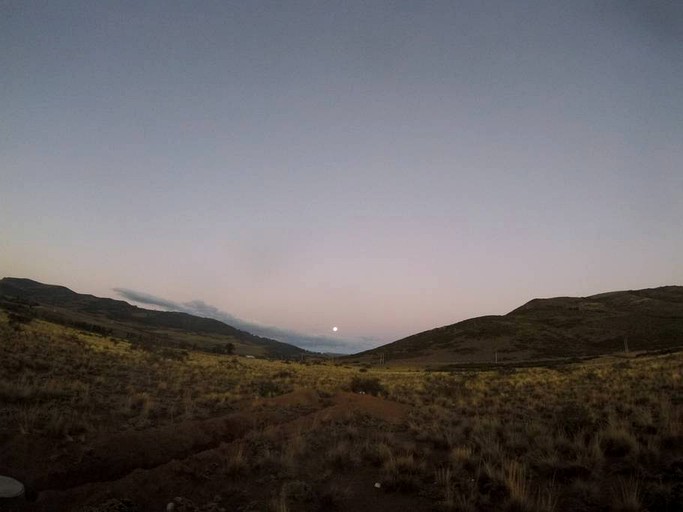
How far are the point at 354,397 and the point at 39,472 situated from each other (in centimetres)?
1469

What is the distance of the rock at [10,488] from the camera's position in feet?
23.3

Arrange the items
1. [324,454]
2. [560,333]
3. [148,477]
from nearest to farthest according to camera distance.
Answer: [148,477] < [324,454] < [560,333]

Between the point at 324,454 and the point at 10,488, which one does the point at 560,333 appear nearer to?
the point at 324,454

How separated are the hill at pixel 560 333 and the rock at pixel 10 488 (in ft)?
265

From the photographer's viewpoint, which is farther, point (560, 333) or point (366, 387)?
point (560, 333)

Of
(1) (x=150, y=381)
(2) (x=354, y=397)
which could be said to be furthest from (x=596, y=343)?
(1) (x=150, y=381)

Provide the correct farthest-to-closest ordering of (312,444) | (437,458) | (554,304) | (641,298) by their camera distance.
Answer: (554,304)
(641,298)
(312,444)
(437,458)

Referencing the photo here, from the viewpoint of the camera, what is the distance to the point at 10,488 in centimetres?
728

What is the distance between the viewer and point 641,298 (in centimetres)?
12725

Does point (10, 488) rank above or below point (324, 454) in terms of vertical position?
below

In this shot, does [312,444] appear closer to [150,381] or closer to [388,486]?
[388,486]

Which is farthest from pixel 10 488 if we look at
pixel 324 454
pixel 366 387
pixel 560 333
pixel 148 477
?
pixel 560 333

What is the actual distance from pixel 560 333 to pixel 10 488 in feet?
366

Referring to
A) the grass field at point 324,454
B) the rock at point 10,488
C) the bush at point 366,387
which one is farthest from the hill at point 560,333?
the rock at point 10,488
